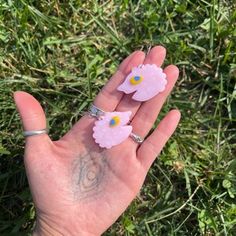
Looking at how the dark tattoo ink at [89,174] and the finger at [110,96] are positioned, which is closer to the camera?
the dark tattoo ink at [89,174]

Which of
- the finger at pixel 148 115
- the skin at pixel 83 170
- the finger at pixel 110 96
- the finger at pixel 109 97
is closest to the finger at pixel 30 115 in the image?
the skin at pixel 83 170

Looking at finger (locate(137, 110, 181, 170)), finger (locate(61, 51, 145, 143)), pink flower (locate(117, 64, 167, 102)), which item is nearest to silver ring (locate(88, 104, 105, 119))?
finger (locate(61, 51, 145, 143))

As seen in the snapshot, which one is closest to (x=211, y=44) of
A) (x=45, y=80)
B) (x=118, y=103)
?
(x=118, y=103)

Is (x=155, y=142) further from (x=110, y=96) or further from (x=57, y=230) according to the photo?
(x=57, y=230)

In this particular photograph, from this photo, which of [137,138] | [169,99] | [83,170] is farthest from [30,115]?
[169,99]

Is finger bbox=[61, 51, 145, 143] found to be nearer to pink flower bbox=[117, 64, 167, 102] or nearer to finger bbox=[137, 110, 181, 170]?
pink flower bbox=[117, 64, 167, 102]

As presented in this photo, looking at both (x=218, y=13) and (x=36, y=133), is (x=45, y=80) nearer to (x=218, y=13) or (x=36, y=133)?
(x=36, y=133)

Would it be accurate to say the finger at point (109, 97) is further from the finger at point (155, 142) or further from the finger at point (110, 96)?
the finger at point (155, 142)
